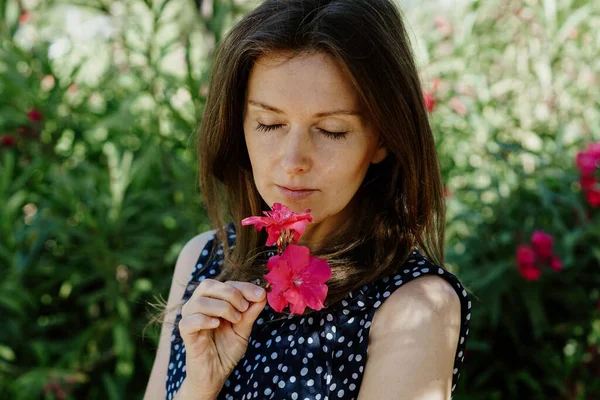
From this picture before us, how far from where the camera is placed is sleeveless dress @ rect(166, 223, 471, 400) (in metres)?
1.38

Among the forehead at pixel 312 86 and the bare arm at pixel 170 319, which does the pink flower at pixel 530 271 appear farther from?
the forehead at pixel 312 86

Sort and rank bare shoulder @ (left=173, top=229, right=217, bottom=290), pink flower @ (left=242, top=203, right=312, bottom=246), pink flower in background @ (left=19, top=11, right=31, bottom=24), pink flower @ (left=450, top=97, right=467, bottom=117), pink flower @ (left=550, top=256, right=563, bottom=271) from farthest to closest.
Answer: pink flower in background @ (left=19, top=11, right=31, bottom=24) < pink flower @ (left=450, top=97, right=467, bottom=117) < pink flower @ (left=550, top=256, right=563, bottom=271) < bare shoulder @ (left=173, top=229, right=217, bottom=290) < pink flower @ (left=242, top=203, right=312, bottom=246)

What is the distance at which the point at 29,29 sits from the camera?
3.99m

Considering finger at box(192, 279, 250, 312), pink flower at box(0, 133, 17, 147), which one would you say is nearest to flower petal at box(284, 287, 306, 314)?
finger at box(192, 279, 250, 312)

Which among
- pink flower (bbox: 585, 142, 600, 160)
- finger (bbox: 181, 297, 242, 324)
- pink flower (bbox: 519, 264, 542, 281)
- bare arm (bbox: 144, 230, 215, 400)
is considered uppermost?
finger (bbox: 181, 297, 242, 324)

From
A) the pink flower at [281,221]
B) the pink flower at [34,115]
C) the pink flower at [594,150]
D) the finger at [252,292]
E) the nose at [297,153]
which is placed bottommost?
the pink flower at [594,150]

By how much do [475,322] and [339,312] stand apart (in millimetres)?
1778

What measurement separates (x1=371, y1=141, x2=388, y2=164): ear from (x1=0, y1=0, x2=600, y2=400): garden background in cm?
144

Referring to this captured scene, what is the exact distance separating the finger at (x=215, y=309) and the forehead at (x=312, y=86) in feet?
1.20

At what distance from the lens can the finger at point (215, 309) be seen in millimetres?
1275

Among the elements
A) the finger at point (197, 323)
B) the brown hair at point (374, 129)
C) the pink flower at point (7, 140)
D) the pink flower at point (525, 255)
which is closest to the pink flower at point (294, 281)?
the finger at point (197, 323)

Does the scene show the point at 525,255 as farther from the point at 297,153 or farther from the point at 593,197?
the point at 297,153

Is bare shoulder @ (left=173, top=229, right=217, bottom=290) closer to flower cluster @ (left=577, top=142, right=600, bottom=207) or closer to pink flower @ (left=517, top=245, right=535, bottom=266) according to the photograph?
pink flower @ (left=517, top=245, right=535, bottom=266)

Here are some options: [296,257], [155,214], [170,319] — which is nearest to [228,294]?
[296,257]
